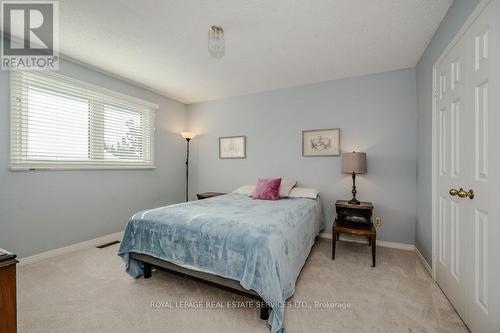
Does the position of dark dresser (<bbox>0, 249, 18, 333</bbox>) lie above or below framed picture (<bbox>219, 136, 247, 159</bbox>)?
below

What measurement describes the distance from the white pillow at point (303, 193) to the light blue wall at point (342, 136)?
0.87 ft

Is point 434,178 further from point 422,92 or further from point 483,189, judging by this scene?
point 422,92

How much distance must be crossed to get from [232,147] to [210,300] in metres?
2.85

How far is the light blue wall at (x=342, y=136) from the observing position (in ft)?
9.87

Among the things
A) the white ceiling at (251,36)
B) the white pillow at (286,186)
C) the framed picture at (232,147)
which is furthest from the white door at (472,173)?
the framed picture at (232,147)

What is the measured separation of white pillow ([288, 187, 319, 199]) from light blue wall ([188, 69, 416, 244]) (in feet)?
0.87

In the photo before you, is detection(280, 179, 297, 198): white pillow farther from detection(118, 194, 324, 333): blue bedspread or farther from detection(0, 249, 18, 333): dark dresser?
detection(0, 249, 18, 333): dark dresser

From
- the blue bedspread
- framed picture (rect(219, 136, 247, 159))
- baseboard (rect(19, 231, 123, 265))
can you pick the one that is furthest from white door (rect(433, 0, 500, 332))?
baseboard (rect(19, 231, 123, 265))

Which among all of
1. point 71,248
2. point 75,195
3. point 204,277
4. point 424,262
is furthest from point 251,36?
point 71,248

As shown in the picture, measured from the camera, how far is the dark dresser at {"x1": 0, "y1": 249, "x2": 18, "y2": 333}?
0.75 meters

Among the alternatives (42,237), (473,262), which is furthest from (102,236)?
(473,262)

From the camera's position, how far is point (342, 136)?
3355 millimetres

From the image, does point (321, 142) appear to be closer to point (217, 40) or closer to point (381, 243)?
point (381, 243)

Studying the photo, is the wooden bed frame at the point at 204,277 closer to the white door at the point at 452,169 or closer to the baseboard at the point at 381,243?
the white door at the point at 452,169
